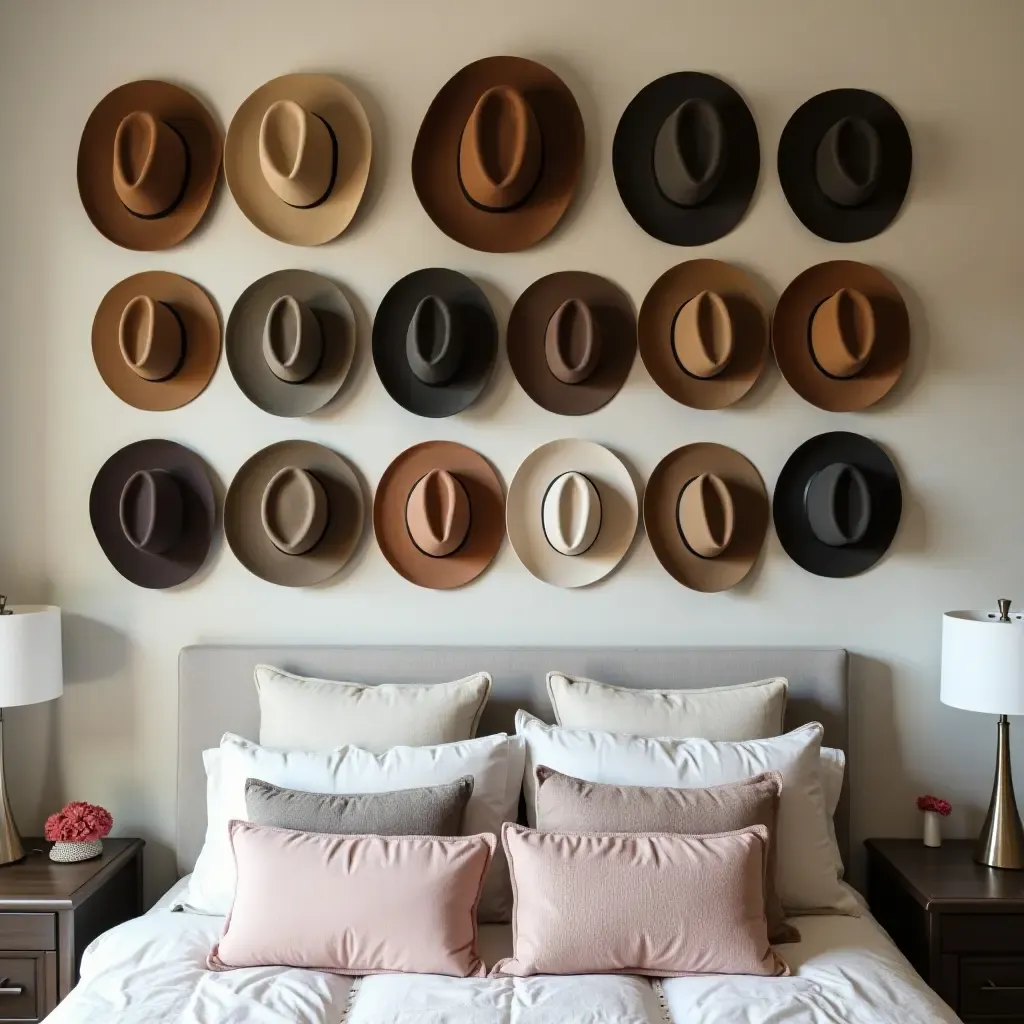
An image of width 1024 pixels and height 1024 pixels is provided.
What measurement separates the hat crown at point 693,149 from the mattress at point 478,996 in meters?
1.83

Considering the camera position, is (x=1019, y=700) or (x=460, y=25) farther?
(x=460, y=25)

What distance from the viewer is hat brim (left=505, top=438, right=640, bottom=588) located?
2684mm

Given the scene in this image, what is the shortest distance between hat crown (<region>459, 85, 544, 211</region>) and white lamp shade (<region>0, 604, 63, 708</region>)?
155 centimetres

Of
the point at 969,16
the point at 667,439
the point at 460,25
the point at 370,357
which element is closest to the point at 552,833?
the point at 667,439

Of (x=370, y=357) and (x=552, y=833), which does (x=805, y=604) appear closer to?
(x=552, y=833)

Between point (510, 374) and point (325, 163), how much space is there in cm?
73

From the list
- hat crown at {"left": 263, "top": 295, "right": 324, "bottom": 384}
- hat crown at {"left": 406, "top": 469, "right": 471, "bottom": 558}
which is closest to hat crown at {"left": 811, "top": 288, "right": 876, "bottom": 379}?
hat crown at {"left": 406, "top": 469, "right": 471, "bottom": 558}

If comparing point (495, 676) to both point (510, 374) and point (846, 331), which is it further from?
point (846, 331)

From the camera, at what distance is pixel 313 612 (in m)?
2.72

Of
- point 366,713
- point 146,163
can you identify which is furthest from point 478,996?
point 146,163

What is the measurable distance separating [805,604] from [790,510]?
0.26 metres

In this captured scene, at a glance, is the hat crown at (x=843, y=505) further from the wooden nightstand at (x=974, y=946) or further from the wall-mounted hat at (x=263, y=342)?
the wall-mounted hat at (x=263, y=342)

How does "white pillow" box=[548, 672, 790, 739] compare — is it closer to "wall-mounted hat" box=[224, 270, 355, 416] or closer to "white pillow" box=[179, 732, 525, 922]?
"white pillow" box=[179, 732, 525, 922]

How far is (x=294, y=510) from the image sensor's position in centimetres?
266
